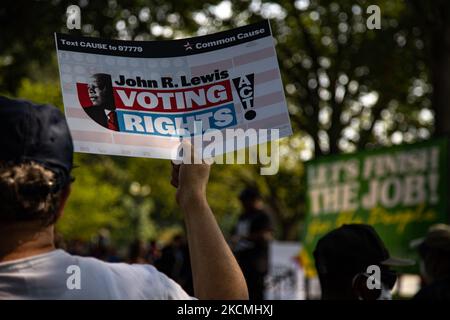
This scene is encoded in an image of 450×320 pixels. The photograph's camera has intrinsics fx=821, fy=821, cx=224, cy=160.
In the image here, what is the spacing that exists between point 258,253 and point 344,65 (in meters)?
12.3

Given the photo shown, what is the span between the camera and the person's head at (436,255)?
4.41 m

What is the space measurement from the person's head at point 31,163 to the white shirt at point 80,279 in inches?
3.8

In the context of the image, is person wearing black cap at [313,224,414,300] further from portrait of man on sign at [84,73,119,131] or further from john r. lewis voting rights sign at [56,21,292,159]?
portrait of man on sign at [84,73,119,131]

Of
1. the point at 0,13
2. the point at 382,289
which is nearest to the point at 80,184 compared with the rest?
the point at 0,13

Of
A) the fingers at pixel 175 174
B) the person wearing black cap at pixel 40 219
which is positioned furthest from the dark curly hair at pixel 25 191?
the fingers at pixel 175 174

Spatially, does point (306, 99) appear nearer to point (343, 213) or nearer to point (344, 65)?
point (344, 65)

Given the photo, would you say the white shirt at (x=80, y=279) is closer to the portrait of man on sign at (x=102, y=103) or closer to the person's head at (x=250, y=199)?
the portrait of man on sign at (x=102, y=103)

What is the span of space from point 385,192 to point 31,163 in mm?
10406

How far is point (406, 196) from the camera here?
447 inches

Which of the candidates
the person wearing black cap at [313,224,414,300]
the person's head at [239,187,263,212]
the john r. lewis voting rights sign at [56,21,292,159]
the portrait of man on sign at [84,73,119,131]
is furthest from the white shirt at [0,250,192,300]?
the person's head at [239,187,263,212]

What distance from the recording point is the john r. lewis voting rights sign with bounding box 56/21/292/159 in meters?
2.83

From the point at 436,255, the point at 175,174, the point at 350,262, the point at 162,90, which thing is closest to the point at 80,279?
the point at 175,174

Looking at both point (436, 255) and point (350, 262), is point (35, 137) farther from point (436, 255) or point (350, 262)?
point (436, 255)

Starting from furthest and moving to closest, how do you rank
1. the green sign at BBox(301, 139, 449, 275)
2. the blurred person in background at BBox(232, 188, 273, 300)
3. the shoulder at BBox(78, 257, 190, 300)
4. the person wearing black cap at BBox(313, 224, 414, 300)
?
1. the green sign at BBox(301, 139, 449, 275)
2. the blurred person in background at BBox(232, 188, 273, 300)
3. the person wearing black cap at BBox(313, 224, 414, 300)
4. the shoulder at BBox(78, 257, 190, 300)
